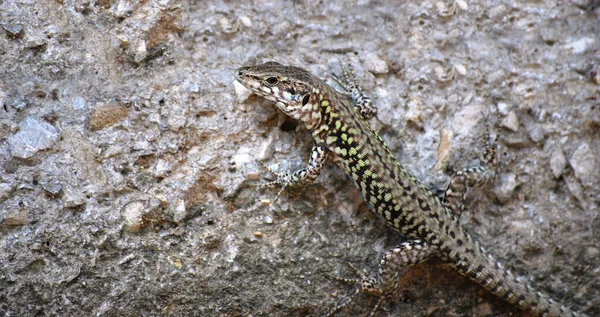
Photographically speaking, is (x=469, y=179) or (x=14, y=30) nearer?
(x=14, y=30)

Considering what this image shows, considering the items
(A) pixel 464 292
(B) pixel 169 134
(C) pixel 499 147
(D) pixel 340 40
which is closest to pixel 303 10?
(D) pixel 340 40

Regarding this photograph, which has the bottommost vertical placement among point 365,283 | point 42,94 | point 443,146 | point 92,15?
point 365,283

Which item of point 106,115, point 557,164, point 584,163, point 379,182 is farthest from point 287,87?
point 584,163

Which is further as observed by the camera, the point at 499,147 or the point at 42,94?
the point at 499,147

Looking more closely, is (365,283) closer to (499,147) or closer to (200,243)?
(200,243)

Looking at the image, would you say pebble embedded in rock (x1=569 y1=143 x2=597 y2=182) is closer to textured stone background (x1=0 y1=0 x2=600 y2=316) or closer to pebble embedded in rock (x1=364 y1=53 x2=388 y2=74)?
textured stone background (x1=0 y1=0 x2=600 y2=316)

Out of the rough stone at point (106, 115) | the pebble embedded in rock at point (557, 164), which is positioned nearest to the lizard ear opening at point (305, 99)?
the rough stone at point (106, 115)

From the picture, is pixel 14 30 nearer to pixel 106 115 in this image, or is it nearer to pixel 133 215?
pixel 106 115

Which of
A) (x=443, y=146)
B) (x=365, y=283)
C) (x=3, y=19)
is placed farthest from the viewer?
(x=443, y=146)
